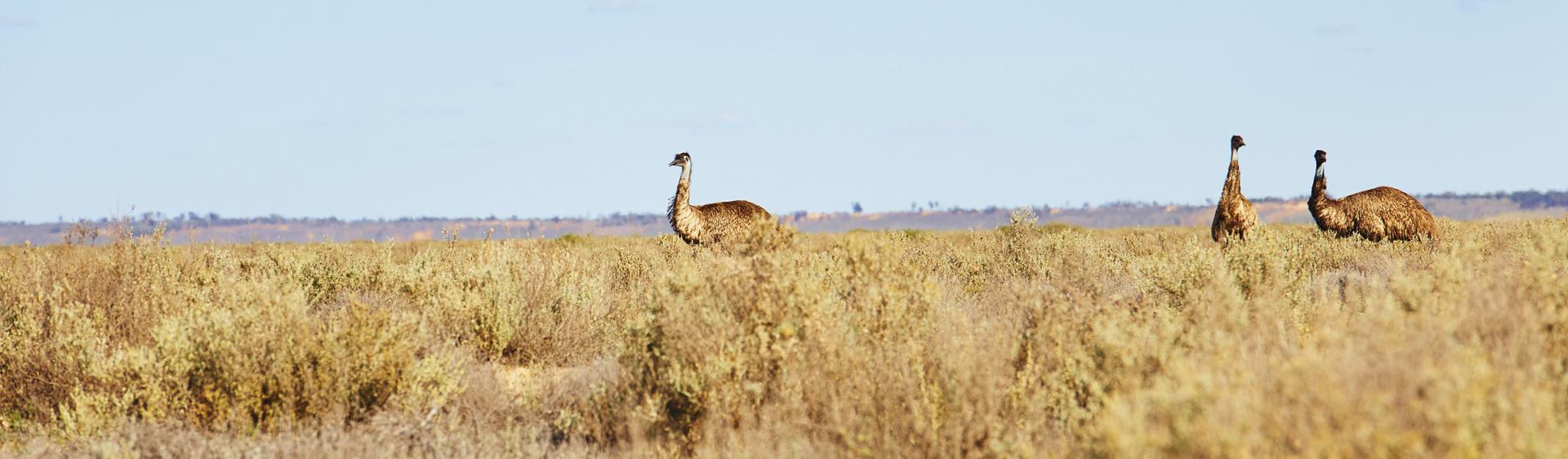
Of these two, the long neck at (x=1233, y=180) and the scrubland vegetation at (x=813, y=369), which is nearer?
the scrubland vegetation at (x=813, y=369)

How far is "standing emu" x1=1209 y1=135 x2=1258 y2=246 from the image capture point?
11.9m

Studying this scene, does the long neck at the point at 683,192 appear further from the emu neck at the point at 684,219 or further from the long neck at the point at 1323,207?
the long neck at the point at 1323,207

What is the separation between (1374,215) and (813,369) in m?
10.8

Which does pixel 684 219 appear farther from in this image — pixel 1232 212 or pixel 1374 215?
pixel 1374 215

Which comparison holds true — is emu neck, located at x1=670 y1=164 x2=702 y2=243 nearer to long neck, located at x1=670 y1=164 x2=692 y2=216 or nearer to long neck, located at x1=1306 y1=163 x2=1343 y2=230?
long neck, located at x1=670 y1=164 x2=692 y2=216

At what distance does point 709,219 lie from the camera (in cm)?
1378

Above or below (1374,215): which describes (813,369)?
below

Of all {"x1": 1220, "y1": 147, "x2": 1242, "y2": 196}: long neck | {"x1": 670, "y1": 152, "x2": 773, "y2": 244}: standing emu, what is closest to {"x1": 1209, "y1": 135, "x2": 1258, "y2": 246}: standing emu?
{"x1": 1220, "y1": 147, "x2": 1242, "y2": 196}: long neck

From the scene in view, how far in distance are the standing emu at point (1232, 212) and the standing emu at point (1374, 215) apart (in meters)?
2.00

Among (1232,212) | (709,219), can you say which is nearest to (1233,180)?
(1232,212)

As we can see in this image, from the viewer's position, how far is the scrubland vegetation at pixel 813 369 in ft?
11.1

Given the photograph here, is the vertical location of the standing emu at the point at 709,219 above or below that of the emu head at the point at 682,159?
below

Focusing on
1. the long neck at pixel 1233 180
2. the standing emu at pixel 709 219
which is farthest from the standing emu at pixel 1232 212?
the standing emu at pixel 709 219

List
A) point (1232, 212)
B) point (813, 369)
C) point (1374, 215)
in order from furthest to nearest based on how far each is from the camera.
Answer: point (1374, 215) → point (1232, 212) → point (813, 369)
